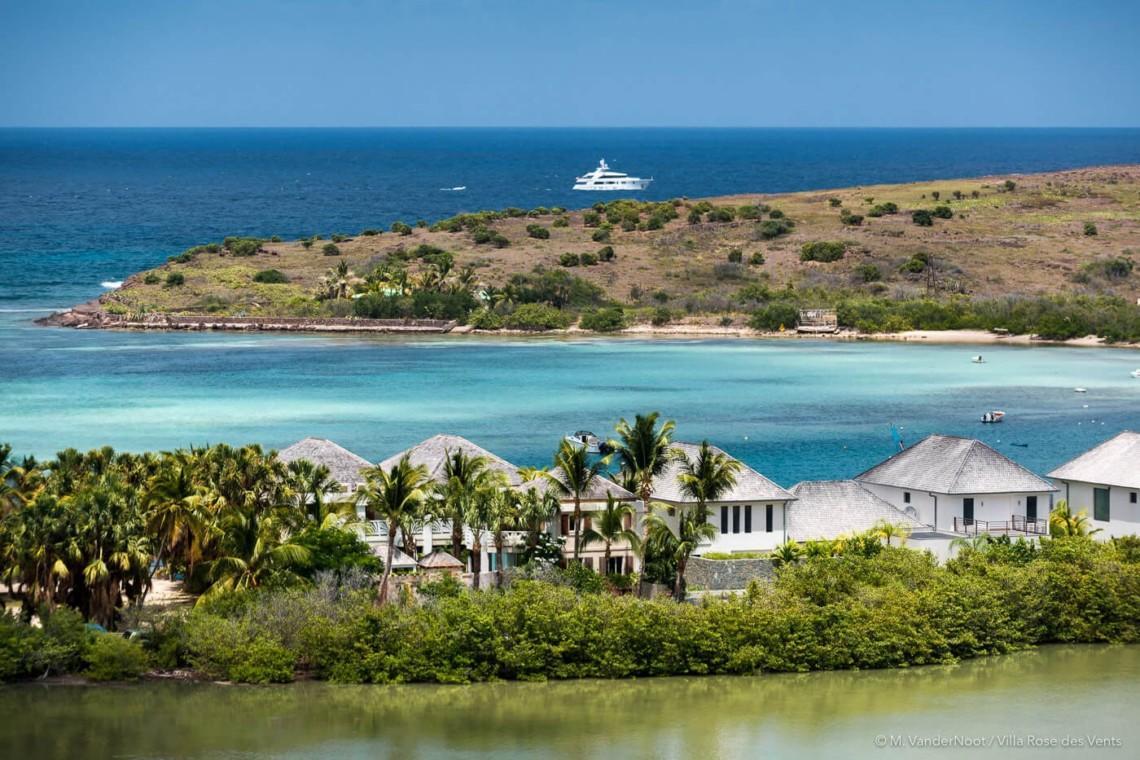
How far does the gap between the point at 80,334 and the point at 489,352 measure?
1000 inches

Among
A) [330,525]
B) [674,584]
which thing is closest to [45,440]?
[330,525]

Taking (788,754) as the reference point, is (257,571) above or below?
above

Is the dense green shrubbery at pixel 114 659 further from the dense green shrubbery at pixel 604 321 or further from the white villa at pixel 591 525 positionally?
the dense green shrubbery at pixel 604 321

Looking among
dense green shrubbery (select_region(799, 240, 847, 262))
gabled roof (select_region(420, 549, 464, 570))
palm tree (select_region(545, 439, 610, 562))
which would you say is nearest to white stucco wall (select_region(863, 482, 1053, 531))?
palm tree (select_region(545, 439, 610, 562))

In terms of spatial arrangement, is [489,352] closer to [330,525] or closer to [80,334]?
[80,334]

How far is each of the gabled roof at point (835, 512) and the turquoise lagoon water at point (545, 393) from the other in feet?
39.4

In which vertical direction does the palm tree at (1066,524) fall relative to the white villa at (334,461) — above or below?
below

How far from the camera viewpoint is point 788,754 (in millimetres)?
37562

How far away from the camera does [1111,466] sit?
168ft

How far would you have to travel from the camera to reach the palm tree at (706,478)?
150ft

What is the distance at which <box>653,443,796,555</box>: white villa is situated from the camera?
48.3 meters

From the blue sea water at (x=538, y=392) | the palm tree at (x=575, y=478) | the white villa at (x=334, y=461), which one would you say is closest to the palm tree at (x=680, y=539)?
the palm tree at (x=575, y=478)

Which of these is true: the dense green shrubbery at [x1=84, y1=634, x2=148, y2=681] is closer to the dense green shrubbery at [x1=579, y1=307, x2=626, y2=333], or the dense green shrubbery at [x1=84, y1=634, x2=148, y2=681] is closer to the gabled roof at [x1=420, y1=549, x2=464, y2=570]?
the gabled roof at [x1=420, y1=549, x2=464, y2=570]

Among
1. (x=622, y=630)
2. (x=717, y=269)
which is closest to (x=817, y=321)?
(x=717, y=269)
